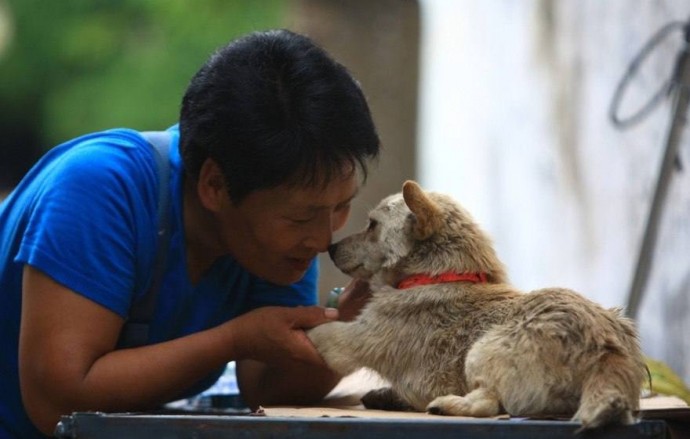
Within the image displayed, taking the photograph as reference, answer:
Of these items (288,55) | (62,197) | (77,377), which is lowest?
(77,377)

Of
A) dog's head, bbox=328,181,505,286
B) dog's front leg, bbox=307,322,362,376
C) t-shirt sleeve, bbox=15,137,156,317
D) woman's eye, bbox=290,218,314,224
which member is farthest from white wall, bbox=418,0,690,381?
t-shirt sleeve, bbox=15,137,156,317

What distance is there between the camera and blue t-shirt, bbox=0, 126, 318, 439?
2.34m

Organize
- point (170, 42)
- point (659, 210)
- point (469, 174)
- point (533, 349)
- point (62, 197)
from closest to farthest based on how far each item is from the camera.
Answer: point (533, 349)
point (62, 197)
point (659, 210)
point (469, 174)
point (170, 42)

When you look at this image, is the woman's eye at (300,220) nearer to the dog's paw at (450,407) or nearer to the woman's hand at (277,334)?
the woman's hand at (277,334)

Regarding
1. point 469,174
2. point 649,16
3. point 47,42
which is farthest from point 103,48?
point 649,16

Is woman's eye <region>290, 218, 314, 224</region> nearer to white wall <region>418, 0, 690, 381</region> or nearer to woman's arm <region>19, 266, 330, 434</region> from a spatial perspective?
woman's arm <region>19, 266, 330, 434</region>

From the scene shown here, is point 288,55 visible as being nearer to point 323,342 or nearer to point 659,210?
point 323,342

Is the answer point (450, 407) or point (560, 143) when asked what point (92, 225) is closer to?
point (450, 407)

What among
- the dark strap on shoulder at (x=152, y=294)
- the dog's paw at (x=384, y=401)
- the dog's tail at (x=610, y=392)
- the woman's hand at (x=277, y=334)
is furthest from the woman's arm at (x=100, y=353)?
the dog's tail at (x=610, y=392)

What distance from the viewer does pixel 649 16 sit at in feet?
14.5

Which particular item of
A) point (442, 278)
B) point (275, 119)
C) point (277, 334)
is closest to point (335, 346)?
point (277, 334)

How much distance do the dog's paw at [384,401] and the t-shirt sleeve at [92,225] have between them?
57 cm

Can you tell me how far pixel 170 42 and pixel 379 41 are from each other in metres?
1.16

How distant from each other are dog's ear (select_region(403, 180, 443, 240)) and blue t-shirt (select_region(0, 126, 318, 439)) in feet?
1.29
